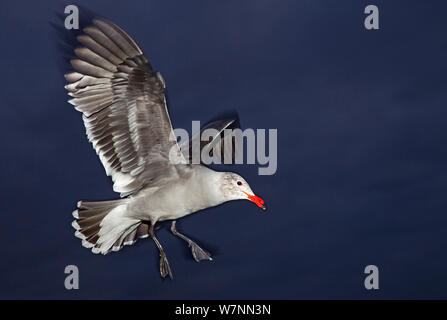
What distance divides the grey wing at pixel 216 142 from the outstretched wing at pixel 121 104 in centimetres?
62

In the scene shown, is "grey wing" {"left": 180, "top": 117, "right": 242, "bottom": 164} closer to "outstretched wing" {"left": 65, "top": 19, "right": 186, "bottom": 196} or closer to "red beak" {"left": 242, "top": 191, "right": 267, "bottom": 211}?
"outstretched wing" {"left": 65, "top": 19, "right": 186, "bottom": 196}

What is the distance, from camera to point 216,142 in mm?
8812

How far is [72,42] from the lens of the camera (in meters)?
6.94

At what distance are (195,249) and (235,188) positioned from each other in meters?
1.33

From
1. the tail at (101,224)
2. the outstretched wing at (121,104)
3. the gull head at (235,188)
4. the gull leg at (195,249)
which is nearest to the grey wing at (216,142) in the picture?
the outstretched wing at (121,104)

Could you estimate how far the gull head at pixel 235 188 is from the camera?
7.45 meters

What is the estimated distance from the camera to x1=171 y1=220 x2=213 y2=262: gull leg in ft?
26.8

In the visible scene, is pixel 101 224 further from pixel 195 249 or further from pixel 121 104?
pixel 121 104

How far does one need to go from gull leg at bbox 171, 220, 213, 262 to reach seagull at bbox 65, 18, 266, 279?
0.03m

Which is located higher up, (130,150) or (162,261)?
(130,150)

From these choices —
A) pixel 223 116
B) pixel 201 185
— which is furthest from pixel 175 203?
pixel 223 116

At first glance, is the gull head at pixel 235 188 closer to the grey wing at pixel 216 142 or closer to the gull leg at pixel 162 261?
the grey wing at pixel 216 142

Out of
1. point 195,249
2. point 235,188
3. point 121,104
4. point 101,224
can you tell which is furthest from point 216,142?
point 101,224

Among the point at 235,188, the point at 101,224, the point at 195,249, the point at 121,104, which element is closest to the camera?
the point at 121,104
